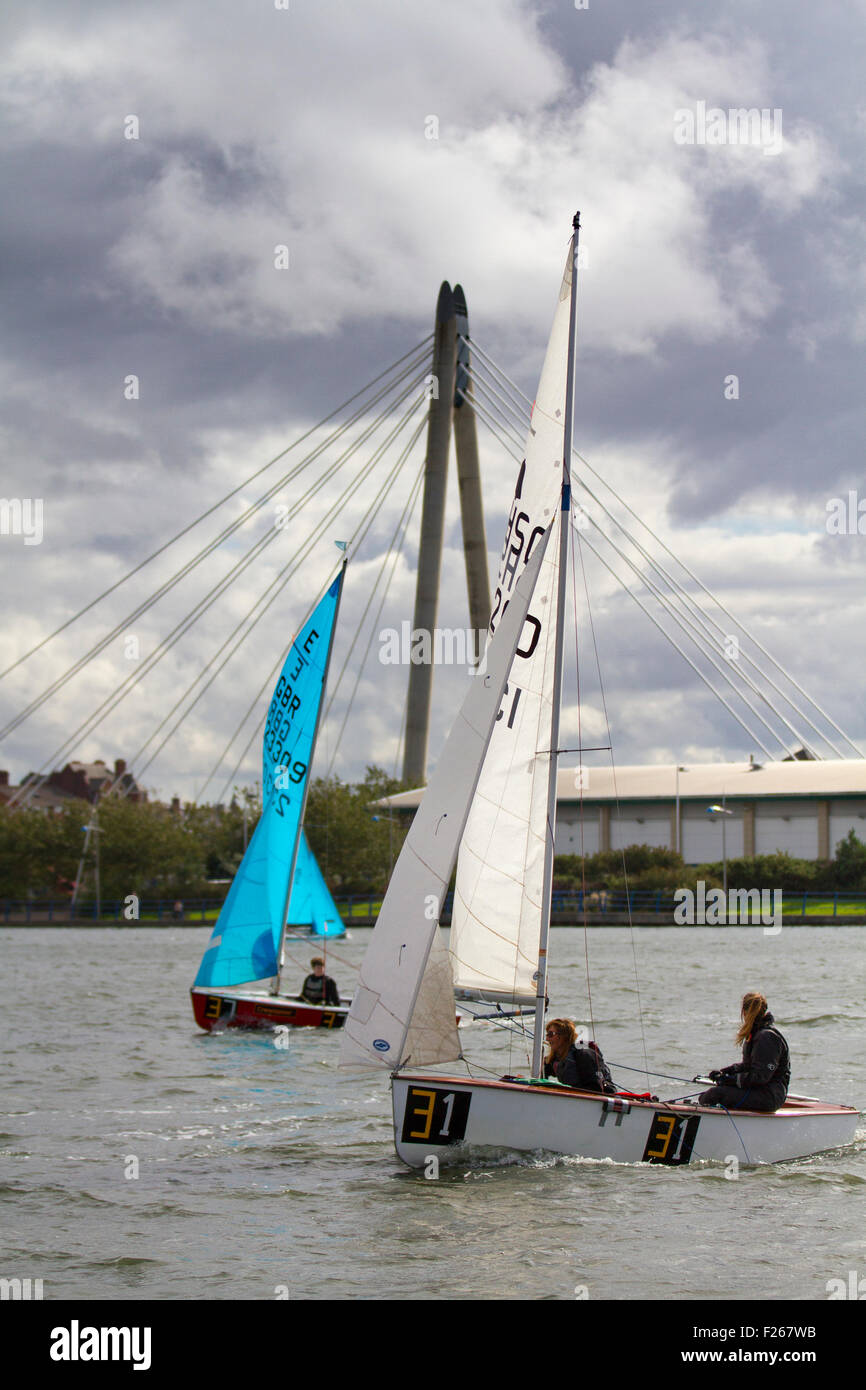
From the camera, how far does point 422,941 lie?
11.9 m

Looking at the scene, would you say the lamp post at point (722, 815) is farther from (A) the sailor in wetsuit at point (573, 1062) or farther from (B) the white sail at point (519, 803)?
(A) the sailor in wetsuit at point (573, 1062)

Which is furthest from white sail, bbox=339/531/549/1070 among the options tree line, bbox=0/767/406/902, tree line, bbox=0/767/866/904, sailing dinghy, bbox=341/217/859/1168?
tree line, bbox=0/767/406/902

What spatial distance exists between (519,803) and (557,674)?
121 cm

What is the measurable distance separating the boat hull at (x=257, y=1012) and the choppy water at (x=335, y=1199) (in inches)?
14.7

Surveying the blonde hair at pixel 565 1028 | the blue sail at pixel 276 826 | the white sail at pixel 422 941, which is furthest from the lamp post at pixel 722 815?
the white sail at pixel 422 941

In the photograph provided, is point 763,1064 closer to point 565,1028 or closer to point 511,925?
point 565,1028

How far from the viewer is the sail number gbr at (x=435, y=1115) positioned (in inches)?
455

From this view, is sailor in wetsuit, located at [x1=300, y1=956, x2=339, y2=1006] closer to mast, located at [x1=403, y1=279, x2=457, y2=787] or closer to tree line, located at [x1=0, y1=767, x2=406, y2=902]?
mast, located at [x1=403, y1=279, x2=457, y2=787]

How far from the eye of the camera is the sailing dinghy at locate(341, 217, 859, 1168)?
38.3ft

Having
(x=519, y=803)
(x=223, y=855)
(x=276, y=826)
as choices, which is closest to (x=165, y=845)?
(x=223, y=855)
